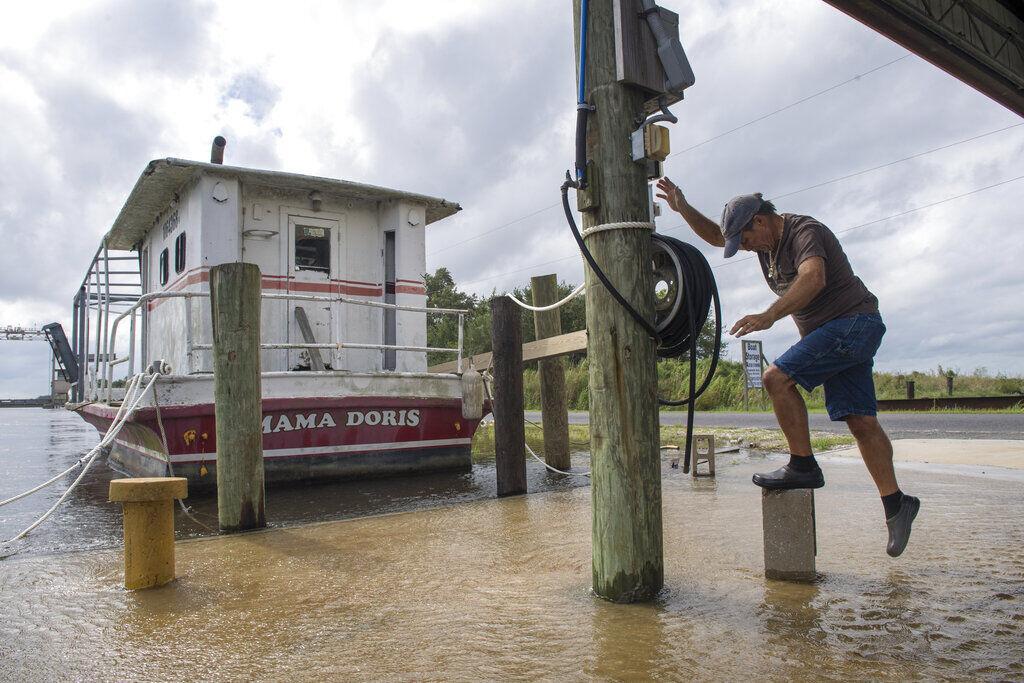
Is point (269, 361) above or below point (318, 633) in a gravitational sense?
above

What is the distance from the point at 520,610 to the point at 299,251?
7.94 m

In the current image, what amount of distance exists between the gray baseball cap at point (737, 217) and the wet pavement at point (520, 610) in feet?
5.05

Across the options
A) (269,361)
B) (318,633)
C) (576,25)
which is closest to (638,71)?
(576,25)

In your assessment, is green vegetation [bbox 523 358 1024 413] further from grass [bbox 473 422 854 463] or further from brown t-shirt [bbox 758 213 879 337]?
brown t-shirt [bbox 758 213 879 337]

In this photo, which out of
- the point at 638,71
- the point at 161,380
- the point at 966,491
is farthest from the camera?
the point at 161,380

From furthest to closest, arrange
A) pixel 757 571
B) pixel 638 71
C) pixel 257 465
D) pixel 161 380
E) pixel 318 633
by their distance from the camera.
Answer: pixel 161 380 < pixel 257 465 < pixel 757 571 < pixel 638 71 < pixel 318 633

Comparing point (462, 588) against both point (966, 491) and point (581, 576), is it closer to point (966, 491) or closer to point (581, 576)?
point (581, 576)

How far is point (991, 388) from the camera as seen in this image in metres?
24.1

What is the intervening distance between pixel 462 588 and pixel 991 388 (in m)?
26.3

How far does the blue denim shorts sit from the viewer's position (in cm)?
318

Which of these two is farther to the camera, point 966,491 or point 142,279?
point 142,279

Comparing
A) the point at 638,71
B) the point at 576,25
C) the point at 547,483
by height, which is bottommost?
the point at 547,483

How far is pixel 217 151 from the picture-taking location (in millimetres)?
9945

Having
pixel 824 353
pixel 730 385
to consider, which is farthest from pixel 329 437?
pixel 730 385
